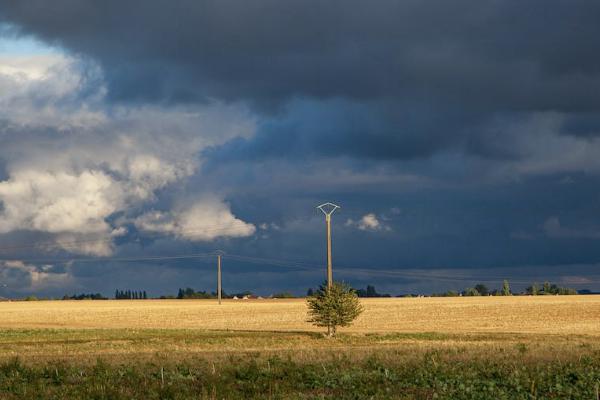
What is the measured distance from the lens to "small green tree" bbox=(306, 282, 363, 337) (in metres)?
65.9

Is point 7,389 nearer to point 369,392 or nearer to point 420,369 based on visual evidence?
point 369,392

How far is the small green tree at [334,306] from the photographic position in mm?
65938

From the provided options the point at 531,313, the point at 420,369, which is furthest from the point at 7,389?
the point at 531,313

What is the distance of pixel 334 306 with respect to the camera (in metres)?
66.2

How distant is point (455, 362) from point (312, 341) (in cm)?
3051

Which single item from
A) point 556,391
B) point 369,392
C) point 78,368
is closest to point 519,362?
point 556,391

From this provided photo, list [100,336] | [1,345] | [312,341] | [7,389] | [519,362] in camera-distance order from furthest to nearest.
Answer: [100,336], [312,341], [1,345], [519,362], [7,389]

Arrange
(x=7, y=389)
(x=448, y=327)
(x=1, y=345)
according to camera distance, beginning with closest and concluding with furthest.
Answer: (x=7, y=389) → (x=1, y=345) → (x=448, y=327)

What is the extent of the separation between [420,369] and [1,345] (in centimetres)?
3773

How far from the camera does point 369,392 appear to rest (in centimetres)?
2327

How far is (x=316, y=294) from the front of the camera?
2687 inches

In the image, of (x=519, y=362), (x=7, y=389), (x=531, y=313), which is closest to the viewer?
(x=7, y=389)

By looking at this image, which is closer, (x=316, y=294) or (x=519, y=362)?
(x=519, y=362)

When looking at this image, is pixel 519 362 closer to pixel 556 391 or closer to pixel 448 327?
pixel 556 391
